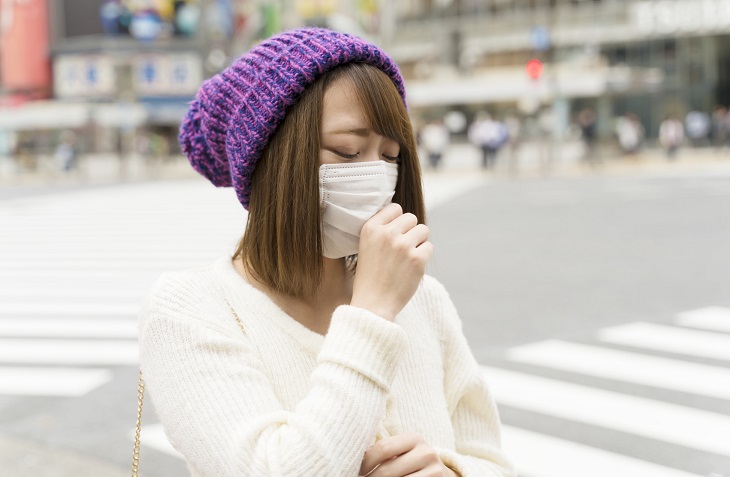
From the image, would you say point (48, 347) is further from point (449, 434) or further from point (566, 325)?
point (449, 434)

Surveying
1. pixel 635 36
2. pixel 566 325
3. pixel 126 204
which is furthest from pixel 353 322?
pixel 635 36

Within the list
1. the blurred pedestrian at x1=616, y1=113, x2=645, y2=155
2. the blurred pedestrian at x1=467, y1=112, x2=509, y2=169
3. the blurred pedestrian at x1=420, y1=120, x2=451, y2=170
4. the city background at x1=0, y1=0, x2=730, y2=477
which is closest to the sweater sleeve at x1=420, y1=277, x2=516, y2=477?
the city background at x1=0, y1=0, x2=730, y2=477

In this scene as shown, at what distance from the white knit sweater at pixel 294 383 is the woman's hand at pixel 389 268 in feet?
0.13

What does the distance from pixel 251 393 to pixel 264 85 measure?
1.69ft

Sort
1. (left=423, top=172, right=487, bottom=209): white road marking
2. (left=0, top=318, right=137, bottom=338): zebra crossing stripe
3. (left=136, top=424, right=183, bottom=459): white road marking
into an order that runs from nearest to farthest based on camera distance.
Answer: (left=136, top=424, right=183, bottom=459): white road marking < (left=0, top=318, right=137, bottom=338): zebra crossing stripe < (left=423, top=172, right=487, bottom=209): white road marking

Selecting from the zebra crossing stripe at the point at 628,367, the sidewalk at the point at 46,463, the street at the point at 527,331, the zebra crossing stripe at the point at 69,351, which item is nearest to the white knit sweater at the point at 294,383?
the street at the point at 527,331

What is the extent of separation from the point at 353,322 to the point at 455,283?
750cm

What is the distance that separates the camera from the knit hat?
1561 mm

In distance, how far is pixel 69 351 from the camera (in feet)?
21.6

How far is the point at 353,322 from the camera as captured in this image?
144 centimetres

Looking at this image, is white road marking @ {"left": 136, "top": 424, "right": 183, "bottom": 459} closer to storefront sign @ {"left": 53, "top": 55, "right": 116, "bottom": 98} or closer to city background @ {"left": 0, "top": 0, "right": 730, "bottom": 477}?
city background @ {"left": 0, "top": 0, "right": 730, "bottom": 477}

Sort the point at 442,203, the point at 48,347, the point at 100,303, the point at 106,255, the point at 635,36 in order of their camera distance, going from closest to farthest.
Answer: the point at 48,347
the point at 100,303
the point at 106,255
the point at 442,203
the point at 635,36

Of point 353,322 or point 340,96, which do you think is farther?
point 340,96

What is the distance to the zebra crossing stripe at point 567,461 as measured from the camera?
4090 mm
